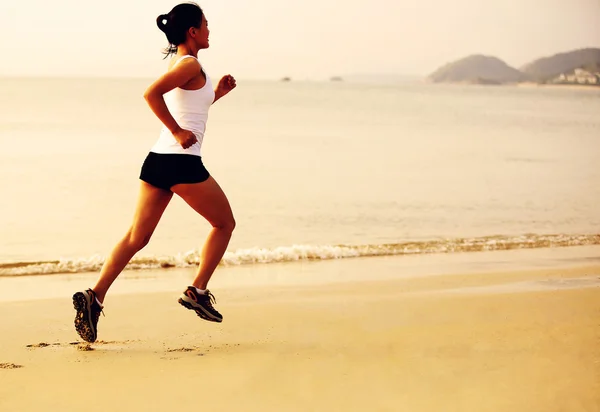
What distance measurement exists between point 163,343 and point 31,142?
1962 cm

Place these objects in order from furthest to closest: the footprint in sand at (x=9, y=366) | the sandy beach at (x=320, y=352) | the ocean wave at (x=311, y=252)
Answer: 1. the ocean wave at (x=311, y=252)
2. the footprint in sand at (x=9, y=366)
3. the sandy beach at (x=320, y=352)

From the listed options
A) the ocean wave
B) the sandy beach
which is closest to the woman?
the sandy beach

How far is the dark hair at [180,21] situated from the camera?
14.6 feet

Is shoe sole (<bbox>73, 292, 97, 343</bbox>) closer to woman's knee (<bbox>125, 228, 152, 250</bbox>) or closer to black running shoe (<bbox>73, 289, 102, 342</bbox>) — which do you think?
black running shoe (<bbox>73, 289, 102, 342</bbox>)

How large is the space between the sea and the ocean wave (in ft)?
0.06

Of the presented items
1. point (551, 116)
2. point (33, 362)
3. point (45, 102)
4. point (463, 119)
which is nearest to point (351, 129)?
point (463, 119)

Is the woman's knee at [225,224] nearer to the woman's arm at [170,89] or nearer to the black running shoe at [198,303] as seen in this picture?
the black running shoe at [198,303]

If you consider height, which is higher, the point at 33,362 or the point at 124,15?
the point at 124,15

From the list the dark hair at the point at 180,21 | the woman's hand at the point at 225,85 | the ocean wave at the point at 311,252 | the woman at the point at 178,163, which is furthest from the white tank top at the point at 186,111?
the ocean wave at the point at 311,252

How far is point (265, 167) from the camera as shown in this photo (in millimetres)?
17547

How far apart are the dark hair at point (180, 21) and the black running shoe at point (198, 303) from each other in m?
1.31

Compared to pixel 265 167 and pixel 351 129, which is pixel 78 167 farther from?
pixel 351 129

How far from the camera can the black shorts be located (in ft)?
14.1

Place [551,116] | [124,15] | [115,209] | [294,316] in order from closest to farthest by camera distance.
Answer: [294,316]
[115,209]
[124,15]
[551,116]
